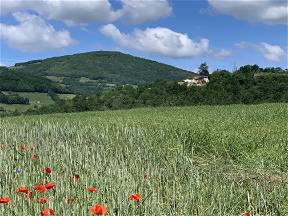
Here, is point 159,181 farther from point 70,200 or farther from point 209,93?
point 209,93

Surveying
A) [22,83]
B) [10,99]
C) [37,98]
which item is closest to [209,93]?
[10,99]

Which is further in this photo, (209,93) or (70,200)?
(209,93)

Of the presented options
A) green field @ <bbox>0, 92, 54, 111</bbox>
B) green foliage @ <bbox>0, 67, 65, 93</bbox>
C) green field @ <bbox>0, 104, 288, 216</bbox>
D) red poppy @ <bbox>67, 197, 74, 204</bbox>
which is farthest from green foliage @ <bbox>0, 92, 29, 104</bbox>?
red poppy @ <bbox>67, 197, 74, 204</bbox>

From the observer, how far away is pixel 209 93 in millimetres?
51469

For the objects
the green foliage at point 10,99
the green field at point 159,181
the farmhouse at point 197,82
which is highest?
the farmhouse at point 197,82

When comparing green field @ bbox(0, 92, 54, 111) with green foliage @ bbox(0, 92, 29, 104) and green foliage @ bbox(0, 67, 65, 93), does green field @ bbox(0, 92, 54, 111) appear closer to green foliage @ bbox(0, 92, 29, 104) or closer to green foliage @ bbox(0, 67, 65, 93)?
green foliage @ bbox(0, 92, 29, 104)

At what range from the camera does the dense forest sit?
4922cm

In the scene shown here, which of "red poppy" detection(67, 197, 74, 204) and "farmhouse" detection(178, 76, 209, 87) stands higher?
"farmhouse" detection(178, 76, 209, 87)

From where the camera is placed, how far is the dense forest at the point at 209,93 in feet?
161

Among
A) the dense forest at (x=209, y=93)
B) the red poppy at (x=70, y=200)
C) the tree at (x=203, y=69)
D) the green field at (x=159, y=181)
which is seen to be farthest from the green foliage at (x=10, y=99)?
the red poppy at (x=70, y=200)

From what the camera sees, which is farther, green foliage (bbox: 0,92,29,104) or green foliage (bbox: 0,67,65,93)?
green foliage (bbox: 0,67,65,93)

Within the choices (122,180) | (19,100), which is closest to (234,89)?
(122,180)

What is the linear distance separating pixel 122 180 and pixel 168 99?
1847 inches

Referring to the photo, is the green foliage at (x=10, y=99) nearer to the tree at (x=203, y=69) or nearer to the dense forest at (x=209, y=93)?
the dense forest at (x=209, y=93)
